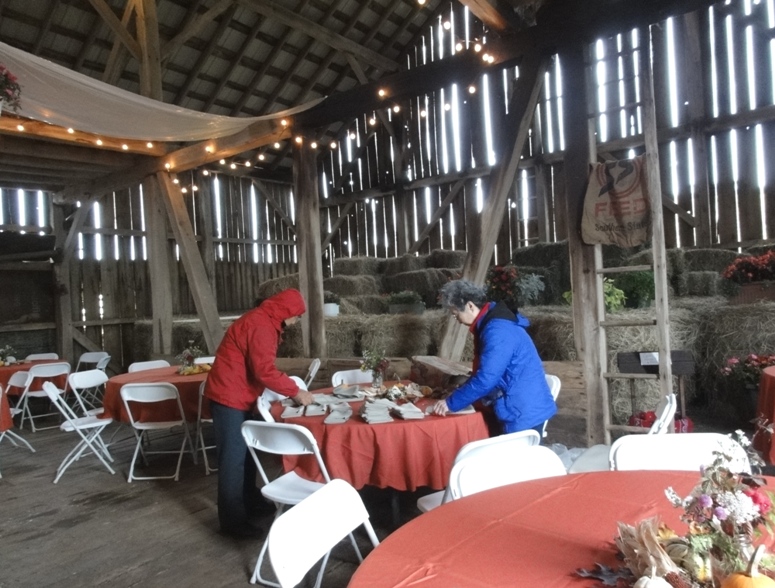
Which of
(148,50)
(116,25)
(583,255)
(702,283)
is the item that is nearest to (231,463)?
(583,255)

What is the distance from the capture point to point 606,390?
4684mm

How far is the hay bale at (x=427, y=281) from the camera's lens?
10.7 m

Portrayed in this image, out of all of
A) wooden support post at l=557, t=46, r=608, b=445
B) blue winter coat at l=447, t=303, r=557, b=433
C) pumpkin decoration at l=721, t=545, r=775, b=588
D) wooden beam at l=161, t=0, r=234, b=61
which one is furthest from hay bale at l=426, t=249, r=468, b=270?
pumpkin decoration at l=721, t=545, r=775, b=588

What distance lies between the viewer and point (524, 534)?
155 centimetres

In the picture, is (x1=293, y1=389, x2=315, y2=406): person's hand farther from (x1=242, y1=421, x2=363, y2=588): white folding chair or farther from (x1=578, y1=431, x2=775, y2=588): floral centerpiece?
(x1=578, y1=431, x2=775, y2=588): floral centerpiece

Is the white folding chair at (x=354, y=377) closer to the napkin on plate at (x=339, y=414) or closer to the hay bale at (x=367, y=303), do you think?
the napkin on plate at (x=339, y=414)

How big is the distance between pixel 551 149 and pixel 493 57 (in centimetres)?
765

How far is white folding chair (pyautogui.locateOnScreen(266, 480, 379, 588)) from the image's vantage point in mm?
1550

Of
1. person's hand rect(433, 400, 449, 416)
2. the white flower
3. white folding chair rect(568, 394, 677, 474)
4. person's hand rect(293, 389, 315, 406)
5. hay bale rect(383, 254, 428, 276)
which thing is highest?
hay bale rect(383, 254, 428, 276)

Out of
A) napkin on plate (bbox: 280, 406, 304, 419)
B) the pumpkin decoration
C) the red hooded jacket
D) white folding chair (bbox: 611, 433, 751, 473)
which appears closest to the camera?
the pumpkin decoration

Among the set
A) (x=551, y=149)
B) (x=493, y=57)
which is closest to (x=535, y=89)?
(x=493, y=57)

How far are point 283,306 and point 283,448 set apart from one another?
97 centimetres

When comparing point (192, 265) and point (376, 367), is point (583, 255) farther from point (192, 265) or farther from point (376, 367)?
point (192, 265)

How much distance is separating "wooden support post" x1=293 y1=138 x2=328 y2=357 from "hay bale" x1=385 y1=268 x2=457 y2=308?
4.29m
